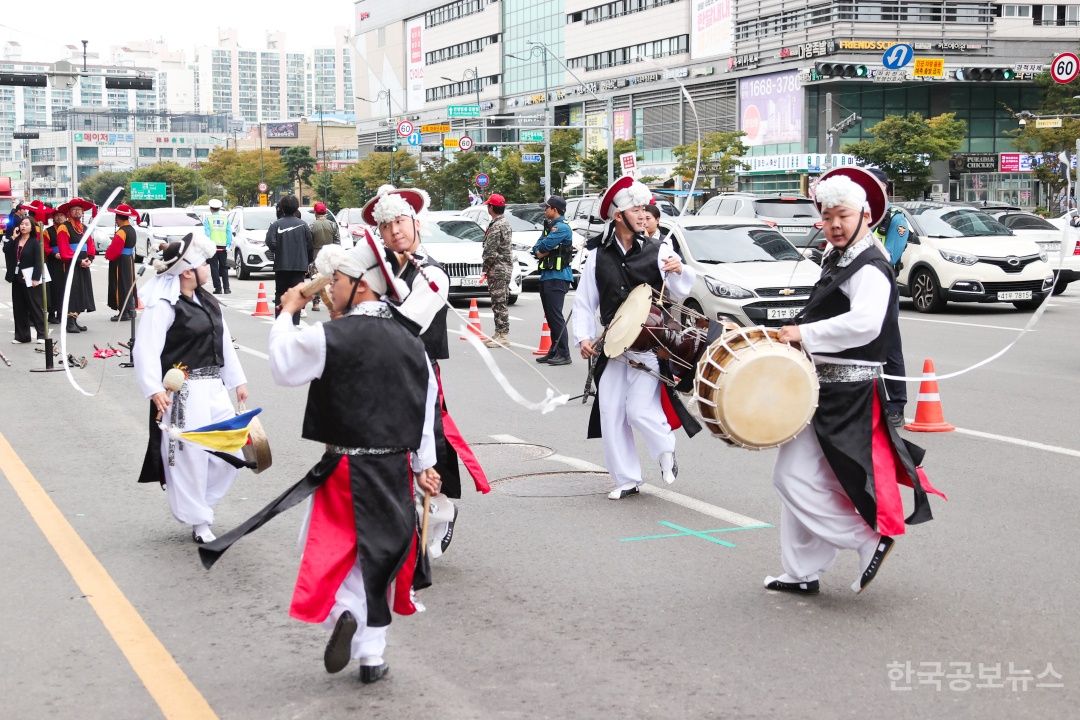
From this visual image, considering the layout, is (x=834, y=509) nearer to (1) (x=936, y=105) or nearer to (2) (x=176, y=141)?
(1) (x=936, y=105)

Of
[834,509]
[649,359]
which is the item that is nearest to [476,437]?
[649,359]

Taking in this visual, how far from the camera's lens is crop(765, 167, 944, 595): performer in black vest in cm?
553

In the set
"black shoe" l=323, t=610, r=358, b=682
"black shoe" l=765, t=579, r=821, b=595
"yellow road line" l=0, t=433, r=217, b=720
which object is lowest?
"yellow road line" l=0, t=433, r=217, b=720

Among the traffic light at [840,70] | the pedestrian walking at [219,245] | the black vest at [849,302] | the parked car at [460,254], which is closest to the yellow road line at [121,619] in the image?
the black vest at [849,302]

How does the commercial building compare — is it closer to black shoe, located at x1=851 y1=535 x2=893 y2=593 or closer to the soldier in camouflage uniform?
the soldier in camouflage uniform

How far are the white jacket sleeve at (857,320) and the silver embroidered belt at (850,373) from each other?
0.13 meters

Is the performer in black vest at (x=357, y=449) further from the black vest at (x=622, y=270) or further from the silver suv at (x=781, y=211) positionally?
the silver suv at (x=781, y=211)

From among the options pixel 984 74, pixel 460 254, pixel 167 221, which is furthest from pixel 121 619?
pixel 984 74

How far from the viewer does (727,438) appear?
5.80 metres

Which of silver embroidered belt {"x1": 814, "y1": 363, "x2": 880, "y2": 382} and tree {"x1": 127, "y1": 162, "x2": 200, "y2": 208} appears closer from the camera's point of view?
silver embroidered belt {"x1": 814, "y1": 363, "x2": 880, "y2": 382}

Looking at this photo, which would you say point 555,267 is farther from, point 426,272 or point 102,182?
point 102,182

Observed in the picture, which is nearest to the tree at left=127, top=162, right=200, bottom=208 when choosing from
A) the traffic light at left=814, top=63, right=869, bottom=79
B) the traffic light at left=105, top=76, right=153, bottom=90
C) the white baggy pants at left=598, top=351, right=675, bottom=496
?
the traffic light at left=814, top=63, right=869, bottom=79

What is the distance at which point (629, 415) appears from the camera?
7871 mm

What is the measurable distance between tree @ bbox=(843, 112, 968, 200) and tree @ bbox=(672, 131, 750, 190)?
19.3 ft
